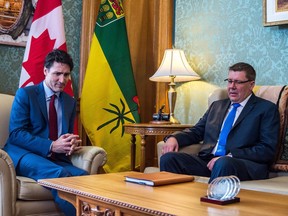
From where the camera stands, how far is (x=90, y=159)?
2508 millimetres

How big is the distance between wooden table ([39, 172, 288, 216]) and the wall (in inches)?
63.1

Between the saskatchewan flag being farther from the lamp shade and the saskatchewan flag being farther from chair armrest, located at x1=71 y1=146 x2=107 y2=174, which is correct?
chair armrest, located at x1=71 y1=146 x2=107 y2=174

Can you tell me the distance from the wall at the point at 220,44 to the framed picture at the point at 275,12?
9cm

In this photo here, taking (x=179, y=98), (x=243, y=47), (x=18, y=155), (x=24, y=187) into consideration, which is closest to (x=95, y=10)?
(x=179, y=98)

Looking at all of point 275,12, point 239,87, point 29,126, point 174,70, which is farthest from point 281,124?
point 29,126

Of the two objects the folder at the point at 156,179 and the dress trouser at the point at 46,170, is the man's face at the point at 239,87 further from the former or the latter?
the dress trouser at the point at 46,170

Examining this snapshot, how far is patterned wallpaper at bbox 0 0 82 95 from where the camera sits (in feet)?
11.4

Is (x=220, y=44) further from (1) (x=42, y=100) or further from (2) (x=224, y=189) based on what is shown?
(2) (x=224, y=189)

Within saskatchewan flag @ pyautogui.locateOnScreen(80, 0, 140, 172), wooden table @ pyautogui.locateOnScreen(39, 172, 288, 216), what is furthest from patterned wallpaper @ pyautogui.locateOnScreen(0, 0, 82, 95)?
wooden table @ pyautogui.locateOnScreen(39, 172, 288, 216)

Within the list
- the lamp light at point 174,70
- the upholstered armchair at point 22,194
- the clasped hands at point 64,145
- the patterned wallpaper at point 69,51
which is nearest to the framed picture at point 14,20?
Answer: the patterned wallpaper at point 69,51

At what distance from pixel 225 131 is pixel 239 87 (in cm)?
29

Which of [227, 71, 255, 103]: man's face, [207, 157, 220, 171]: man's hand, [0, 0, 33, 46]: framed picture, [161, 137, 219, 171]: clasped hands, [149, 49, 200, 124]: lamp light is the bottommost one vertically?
[207, 157, 220, 171]: man's hand

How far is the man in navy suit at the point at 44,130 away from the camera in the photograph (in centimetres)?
241

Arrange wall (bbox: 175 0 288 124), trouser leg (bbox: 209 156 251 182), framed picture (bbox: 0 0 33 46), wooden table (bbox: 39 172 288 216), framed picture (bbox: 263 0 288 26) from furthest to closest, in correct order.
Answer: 1. framed picture (bbox: 0 0 33 46)
2. wall (bbox: 175 0 288 124)
3. framed picture (bbox: 263 0 288 26)
4. trouser leg (bbox: 209 156 251 182)
5. wooden table (bbox: 39 172 288 216)
